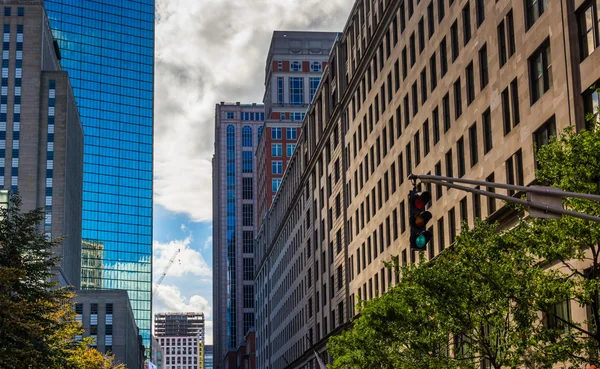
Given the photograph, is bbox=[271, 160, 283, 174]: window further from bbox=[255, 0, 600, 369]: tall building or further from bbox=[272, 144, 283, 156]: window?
bbox=[255, 0, 600, 369]: tall building

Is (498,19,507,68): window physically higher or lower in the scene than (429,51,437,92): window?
lower

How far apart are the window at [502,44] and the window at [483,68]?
2395 millimetres

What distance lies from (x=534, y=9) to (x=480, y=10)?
7979 mm

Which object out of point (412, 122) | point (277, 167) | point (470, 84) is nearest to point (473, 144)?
point (470, 84)

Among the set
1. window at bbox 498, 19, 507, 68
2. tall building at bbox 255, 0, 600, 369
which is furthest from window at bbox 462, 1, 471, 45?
window at bbox 498, 19, 507, 68

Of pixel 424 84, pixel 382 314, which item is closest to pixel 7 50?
pixel 424 84

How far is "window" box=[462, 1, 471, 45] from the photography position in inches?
2218

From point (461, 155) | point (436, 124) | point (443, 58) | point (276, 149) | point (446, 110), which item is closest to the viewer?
point (461, 155)

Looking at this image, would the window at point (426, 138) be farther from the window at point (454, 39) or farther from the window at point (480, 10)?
the window at point (480, 10)

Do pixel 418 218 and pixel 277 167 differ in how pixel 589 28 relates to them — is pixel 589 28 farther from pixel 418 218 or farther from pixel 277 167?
pixel 277 167

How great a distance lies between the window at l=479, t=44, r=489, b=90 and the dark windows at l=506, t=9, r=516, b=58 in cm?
Result: 362

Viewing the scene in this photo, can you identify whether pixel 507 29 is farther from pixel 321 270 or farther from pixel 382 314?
pixel 321 270

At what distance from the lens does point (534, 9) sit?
153ft

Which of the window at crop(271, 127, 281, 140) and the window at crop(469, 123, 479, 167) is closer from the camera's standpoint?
the window at crop(469, 123, 479, 167)
